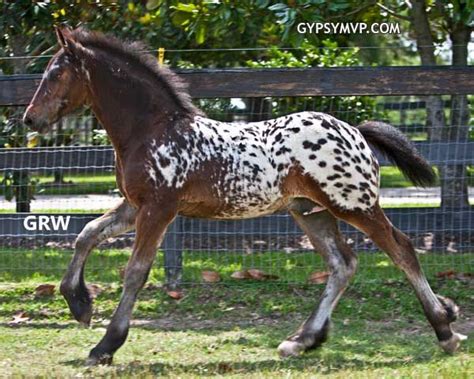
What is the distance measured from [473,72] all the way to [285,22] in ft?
5.68

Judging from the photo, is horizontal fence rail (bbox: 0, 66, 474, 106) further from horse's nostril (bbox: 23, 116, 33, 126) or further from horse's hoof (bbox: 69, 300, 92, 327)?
horse's hoof (bbox: 69, 300, 92, 327)

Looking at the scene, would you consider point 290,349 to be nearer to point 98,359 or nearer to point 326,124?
point 98,359

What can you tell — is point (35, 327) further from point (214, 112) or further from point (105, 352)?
point (214, 112)

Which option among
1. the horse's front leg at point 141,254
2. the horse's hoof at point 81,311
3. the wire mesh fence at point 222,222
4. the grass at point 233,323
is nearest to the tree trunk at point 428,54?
the wire mesh fence at point 222,222

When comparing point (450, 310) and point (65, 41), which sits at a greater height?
point (65, 41)

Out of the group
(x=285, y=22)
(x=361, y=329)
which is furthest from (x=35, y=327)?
(x=285, y=22)

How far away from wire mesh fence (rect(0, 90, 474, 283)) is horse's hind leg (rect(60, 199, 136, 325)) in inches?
70.5

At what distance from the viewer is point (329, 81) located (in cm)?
873

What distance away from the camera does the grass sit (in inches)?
259

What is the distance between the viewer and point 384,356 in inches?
276

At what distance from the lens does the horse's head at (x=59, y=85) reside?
708cm

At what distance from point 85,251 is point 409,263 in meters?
2.35

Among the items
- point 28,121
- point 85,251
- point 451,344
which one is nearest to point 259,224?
point 85,251

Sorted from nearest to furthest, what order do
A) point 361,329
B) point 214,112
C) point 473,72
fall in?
point 361,329 → point 473,72 → point 214,112
